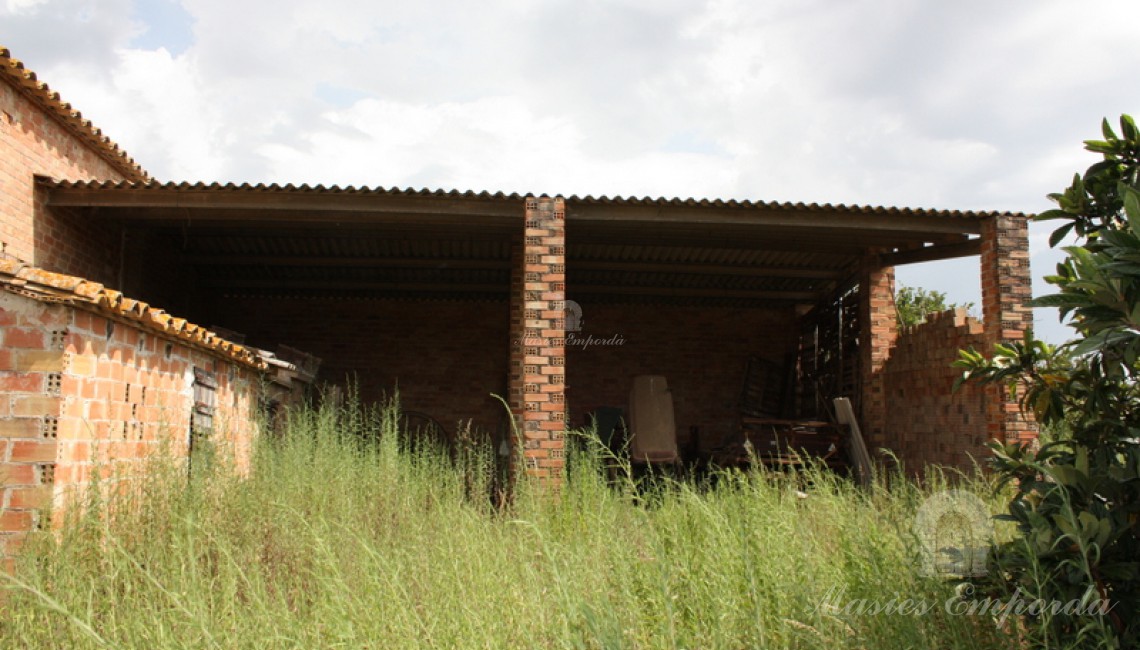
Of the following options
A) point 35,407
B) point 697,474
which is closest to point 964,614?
point 35,407

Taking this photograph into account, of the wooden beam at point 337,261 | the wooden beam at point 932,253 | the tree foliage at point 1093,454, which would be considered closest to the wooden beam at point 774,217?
the wooden beam at point 932,253

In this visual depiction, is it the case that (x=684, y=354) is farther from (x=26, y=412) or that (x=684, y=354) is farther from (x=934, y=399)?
(x=26, y=412)

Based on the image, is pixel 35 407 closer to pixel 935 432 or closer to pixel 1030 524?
pixel 1030 524

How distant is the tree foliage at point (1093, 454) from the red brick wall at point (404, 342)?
11005 millimetres

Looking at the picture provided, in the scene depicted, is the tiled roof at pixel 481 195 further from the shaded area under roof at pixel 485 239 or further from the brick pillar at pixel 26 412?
the brick pillar at pixel 26 412

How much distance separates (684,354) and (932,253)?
5.11 metres

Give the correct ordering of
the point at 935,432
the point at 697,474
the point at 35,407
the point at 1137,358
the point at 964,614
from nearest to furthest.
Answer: the point at 1137,358 < the point at 964,614 < the point at 35,407 < the point at 935,432 < the point at 697,474

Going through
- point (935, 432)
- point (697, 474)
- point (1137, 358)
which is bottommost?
point (697, 474)

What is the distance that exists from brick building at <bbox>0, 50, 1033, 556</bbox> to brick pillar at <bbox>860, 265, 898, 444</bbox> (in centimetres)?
3

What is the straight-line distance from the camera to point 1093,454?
9.86ft

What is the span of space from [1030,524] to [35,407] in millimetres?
5263

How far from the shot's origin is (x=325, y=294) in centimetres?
1367

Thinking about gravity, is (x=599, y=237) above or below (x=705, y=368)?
above

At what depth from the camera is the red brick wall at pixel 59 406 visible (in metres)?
4.79
